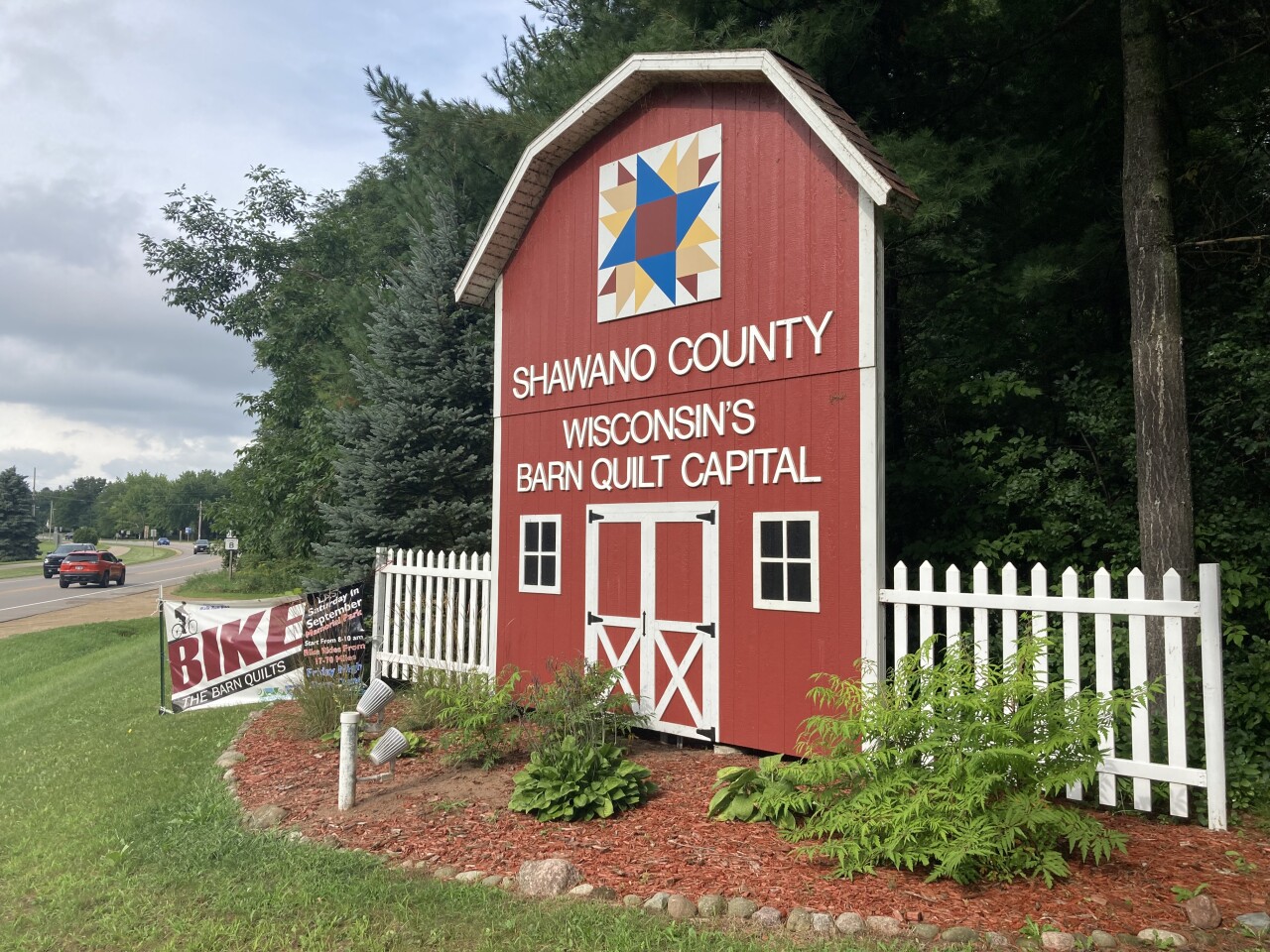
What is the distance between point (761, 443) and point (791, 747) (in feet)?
7.85

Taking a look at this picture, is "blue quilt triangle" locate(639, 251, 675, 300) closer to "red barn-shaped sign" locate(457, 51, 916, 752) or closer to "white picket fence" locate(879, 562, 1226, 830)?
"red barn-shaped sign" locate(457, 51, 916, 752)

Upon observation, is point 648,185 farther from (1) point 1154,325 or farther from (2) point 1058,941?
(2) point 1058,941

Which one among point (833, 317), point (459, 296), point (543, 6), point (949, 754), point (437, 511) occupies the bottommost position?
point (949, 754)

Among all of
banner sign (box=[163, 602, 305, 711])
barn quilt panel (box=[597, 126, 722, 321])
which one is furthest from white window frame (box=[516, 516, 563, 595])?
banner sign (box=[163, 602, 305, 711])

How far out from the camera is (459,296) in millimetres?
9781

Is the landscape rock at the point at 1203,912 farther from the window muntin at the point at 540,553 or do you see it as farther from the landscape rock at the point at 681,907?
the window muntin at the point at 540,553

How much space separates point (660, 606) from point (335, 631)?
13.6 feet

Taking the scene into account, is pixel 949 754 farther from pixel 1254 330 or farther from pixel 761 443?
pixel 1254 330

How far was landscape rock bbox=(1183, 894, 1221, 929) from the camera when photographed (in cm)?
404

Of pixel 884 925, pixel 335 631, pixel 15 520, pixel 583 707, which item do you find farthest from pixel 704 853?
pixel 15 520

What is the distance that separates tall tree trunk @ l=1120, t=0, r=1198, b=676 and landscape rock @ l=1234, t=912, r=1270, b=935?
3.05 meters

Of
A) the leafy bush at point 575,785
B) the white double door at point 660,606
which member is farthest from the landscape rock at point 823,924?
the white double door at point 660,606

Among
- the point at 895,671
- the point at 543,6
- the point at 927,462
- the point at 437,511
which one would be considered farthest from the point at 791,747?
the point at 543,6

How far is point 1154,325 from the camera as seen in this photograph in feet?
23.8
